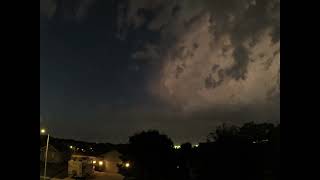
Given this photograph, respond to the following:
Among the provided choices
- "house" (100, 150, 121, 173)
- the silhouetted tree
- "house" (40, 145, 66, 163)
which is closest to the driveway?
"house" (100, 150, 121, 173)

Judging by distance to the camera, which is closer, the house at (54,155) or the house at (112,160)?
the house at (112,160)

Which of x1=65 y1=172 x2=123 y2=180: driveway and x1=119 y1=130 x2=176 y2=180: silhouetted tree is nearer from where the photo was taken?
x1=119 y1=130 x2=176 y2=180: silhouetted tree

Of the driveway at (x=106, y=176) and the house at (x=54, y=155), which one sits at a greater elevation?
the house at (x=54, y=155)

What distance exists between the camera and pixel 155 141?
19.4 metres

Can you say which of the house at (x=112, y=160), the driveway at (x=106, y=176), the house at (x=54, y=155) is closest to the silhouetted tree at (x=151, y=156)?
the driveway at (x=106, y=176)

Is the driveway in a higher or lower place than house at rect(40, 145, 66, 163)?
lower

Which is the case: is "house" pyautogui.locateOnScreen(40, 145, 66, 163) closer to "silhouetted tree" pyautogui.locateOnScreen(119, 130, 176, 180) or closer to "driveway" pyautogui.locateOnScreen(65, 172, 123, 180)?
"driveway" pyautogui.locateOnScreen(65, 172, 123, 180)

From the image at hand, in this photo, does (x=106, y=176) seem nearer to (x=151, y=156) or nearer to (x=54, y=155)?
(x=54, y=155)

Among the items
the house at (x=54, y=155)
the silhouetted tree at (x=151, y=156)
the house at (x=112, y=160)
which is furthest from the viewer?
the house at (x=54, y=155)

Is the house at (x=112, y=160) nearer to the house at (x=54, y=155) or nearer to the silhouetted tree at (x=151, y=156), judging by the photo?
the house at (x=54, y=155)

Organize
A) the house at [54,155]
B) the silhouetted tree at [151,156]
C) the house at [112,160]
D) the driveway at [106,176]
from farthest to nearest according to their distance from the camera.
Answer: the house at [54,155] → the house at [112,160] → the driveway at [106,176] → the silhouetted tree at [151,156]

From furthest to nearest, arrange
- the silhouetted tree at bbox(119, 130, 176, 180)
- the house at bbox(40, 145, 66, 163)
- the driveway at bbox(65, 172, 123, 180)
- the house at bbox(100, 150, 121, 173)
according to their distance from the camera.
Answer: the house at bbox(40, 145, 66, 163) → the house at bbox(100, 150, 121, 173) → the driveway at bbox(65, 172, 123, 180) → the silhouetted tree at bbox(119, 130, 176, 180)
